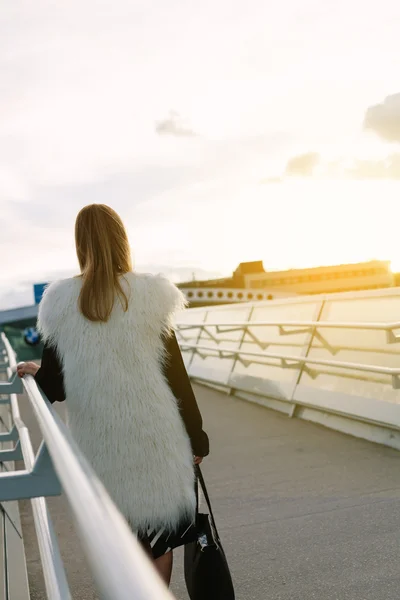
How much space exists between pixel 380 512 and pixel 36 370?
2.71 meters

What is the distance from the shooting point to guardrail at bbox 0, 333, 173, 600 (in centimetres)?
68

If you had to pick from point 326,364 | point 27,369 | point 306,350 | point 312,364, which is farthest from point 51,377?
point 306,350

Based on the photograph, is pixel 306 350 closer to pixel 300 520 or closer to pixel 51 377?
pixel 300 520

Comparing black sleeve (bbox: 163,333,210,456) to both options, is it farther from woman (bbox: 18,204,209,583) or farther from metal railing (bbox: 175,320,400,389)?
metal railing (bbox: 175,320,400,389)

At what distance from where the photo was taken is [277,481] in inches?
221

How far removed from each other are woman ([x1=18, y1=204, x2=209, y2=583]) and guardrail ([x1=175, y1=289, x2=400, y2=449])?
13.5ft

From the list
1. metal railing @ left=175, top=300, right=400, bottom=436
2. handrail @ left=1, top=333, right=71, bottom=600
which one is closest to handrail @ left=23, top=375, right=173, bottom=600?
handrail @ left=1, top=333, right=71, bottom=600

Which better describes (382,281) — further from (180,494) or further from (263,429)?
(180,494)

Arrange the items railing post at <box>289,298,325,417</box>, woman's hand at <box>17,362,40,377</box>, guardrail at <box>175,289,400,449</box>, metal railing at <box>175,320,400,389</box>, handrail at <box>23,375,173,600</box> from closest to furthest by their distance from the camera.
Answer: handrail at <box>23,375,173,600</box>, woman's hand at <box>17,362,40,377</box>, metal railing at <box>175,320,400,389</box>, guardrail at <box>175,289,400,449</box>, railing post at <box>289,298,325,417</box>

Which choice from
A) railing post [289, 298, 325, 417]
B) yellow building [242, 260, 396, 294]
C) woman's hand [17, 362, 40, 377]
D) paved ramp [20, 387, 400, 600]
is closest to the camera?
woman's hand [17, 362, 40, 377]

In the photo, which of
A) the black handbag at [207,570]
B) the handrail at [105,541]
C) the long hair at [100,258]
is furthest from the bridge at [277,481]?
the black handbag at [207,570]

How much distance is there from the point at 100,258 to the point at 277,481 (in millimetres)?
3644

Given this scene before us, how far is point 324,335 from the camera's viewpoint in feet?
28.9

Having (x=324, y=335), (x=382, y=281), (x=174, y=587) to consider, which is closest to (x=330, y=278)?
(x=382, y=281)
